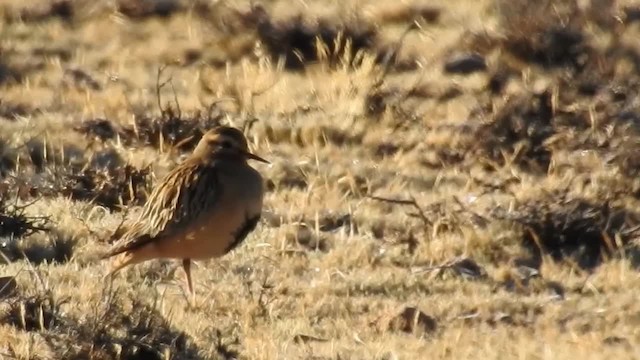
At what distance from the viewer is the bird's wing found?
407 inches

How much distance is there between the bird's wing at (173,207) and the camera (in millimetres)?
10344

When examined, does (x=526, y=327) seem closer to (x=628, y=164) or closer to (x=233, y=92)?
(x=628, y=164)

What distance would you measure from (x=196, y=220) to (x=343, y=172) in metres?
2.84

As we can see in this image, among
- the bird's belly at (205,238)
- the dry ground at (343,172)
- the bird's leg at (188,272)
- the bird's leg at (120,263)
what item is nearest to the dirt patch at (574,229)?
the dry ground at (343,172)

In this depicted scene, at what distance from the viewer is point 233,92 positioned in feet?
49.1

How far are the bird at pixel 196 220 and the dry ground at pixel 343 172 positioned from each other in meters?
0.23

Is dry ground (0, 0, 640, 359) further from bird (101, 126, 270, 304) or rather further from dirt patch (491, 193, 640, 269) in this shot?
bird (101, 126, 270, 304)

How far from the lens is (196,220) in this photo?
10.3 m

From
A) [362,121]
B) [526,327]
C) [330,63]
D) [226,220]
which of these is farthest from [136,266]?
[330,63]

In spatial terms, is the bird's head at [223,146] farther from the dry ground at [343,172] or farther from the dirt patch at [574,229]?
the dirt patch at [574,229]

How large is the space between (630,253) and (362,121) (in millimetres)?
3311

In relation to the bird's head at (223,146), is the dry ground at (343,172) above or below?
below

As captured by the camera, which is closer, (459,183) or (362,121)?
(459,183)

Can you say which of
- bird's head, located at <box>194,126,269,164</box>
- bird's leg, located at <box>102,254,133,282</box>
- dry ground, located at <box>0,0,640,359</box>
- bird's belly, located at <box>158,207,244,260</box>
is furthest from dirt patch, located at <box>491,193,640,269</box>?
bird's leg, located at <box>102,254,133,282</box>
